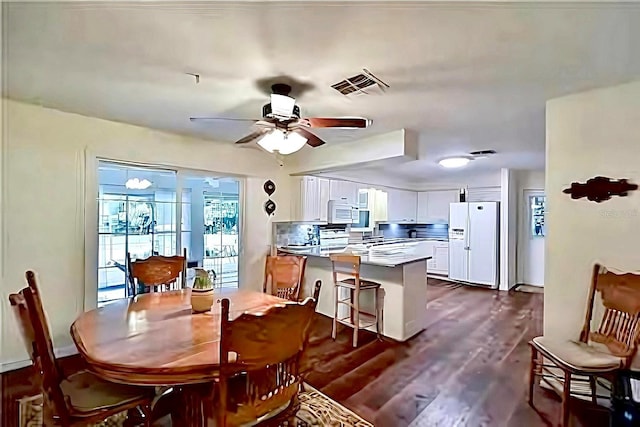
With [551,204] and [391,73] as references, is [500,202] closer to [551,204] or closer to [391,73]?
[551,204]

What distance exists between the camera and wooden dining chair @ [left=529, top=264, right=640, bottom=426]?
91.8 inches

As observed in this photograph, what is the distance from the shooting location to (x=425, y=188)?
29.6 ft

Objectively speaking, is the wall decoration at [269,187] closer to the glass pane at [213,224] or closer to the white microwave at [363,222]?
the glass pane at [213,224]

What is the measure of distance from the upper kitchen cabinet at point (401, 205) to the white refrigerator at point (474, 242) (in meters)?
1.18

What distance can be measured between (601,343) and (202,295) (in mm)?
2828

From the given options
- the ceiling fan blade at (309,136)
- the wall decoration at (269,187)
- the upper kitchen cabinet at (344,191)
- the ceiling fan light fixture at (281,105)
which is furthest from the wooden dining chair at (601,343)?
the upper kitchen cabinet at (344,191)

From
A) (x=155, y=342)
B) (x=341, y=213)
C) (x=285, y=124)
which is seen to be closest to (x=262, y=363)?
(x=155, y=342)

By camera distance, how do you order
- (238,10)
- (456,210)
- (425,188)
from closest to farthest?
(238,10)
(456,210)
(425,188)

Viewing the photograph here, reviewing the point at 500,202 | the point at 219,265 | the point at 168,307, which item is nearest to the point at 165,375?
the point at 168,307

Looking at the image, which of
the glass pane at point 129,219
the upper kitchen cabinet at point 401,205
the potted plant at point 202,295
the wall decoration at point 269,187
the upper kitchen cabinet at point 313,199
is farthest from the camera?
the upper kitchen cabinet at point 401,205

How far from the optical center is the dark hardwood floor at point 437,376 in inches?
102

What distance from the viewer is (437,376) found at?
326cm

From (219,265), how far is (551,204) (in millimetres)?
3947

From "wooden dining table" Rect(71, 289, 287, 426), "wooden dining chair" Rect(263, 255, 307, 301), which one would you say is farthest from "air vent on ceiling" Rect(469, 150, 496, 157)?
"wooden dining table" Rect(71, 289, 287, 426)
